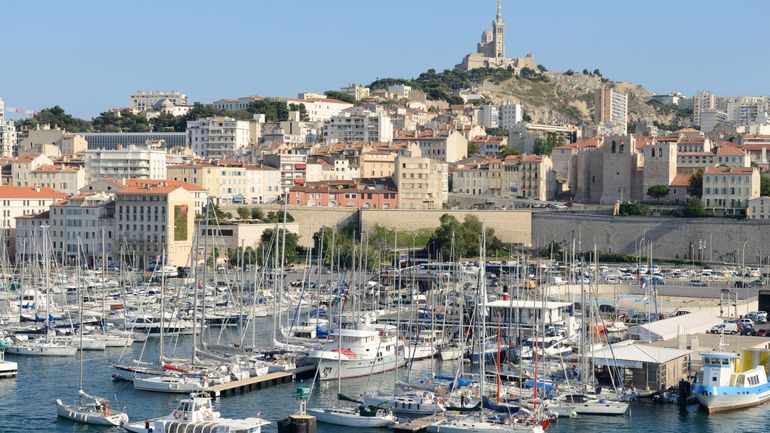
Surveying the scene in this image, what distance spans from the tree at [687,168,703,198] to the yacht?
1285 inches

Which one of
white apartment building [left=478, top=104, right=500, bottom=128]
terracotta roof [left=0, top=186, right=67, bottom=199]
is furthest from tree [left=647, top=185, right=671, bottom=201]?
white apartment building [left=478, top=104, right=500, bottom=128]

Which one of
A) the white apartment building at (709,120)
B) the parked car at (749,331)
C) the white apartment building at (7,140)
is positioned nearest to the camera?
the parked car at (749,331)

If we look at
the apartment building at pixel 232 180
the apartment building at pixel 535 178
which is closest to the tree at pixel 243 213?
the apartment building at pixel 232 180

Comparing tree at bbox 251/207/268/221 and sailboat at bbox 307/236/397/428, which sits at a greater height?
tree at bbox 251/207/268/221

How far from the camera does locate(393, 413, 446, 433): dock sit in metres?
24.0

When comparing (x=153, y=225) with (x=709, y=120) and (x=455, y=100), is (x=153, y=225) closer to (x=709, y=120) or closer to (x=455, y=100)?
(x=455, y=100)

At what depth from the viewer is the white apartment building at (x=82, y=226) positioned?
55.2 m

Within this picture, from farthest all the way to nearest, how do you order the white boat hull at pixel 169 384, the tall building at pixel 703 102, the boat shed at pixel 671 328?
the tall building at pixel 703 102
the boat shed at pixel 671 328
the white boat hull at pixel 169 384

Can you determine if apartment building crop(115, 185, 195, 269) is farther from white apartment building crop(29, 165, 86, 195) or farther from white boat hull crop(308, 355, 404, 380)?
white boat hull crop(308, 355, 404, 380)

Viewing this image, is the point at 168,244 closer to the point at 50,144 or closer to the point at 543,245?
the point at 543,245

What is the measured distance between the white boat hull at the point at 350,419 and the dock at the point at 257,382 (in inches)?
118

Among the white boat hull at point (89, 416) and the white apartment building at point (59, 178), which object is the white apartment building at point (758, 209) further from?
the white boat hull at point (89, 416)

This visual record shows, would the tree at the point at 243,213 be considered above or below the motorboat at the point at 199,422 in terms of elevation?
above

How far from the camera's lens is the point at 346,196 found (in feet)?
204
